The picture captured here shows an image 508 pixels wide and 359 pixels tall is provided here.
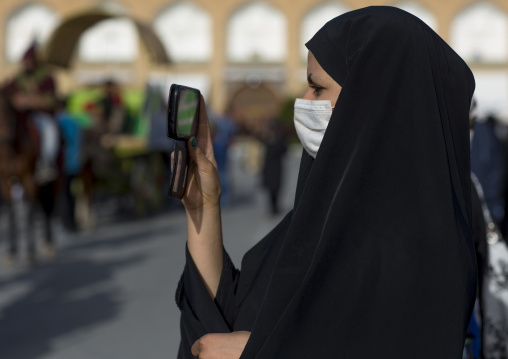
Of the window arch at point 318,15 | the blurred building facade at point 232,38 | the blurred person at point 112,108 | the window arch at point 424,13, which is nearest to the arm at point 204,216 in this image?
the blurred person at point 112,108

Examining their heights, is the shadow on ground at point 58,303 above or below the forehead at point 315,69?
below

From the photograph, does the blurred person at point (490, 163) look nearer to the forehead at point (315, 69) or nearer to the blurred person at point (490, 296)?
the blurred person at point (490, 296)

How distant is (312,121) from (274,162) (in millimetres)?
10949

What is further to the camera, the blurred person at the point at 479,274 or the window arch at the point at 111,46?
the window arch at the point at 111,46

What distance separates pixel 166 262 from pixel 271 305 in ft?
22.9

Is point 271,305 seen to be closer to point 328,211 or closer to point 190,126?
point 328,211

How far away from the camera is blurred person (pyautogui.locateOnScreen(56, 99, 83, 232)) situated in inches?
412

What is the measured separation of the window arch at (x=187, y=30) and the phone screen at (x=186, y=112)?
37684 mm

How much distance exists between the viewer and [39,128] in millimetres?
9250

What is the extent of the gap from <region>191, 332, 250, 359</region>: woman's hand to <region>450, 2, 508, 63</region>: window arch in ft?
126

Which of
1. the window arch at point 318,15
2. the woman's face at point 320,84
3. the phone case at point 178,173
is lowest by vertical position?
the phone case at point 178,173

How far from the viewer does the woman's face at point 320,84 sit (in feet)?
5.75

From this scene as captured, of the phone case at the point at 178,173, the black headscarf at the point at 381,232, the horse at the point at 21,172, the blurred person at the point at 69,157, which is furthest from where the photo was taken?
the blurred person at the point at 69,157

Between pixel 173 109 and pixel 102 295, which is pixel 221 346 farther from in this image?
pixel 102 295
